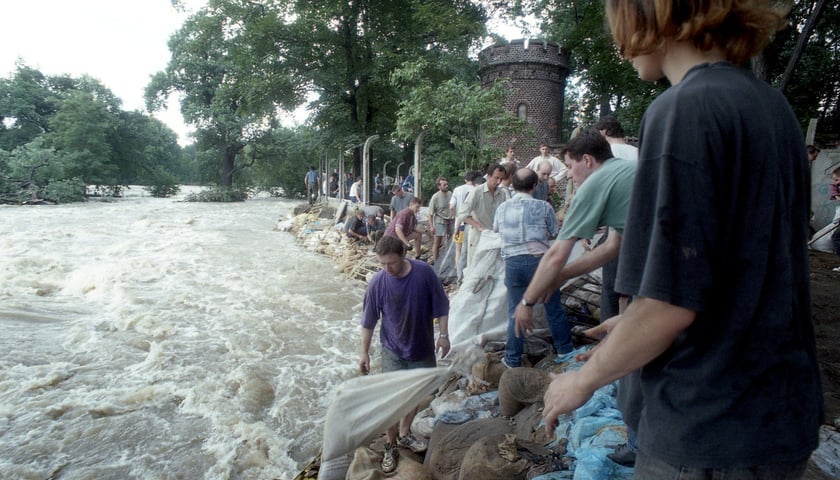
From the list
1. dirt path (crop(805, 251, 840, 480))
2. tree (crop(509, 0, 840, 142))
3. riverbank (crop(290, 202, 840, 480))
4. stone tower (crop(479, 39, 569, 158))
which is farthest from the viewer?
stone tower (crop(479, 39, 569, 158))

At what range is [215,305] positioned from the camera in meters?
8.95

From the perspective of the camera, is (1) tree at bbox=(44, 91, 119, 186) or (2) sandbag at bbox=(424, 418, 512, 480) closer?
(2) sandbag at bbox=(424, 418, 512, 480)

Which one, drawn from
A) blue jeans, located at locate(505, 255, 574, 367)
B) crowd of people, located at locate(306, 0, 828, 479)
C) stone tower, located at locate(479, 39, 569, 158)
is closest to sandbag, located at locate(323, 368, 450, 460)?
blue jeans, located at locate(505, 255, 574, 367)

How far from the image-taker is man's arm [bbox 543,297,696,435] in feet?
2.78

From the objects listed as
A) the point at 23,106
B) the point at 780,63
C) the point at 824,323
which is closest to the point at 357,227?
the point at 824,323

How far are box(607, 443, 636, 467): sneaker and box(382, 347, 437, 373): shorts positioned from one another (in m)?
1.70

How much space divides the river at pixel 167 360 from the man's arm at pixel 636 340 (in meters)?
4.04

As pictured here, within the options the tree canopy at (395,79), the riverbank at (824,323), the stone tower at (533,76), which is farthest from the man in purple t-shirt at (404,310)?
the stone tower at (533,76)

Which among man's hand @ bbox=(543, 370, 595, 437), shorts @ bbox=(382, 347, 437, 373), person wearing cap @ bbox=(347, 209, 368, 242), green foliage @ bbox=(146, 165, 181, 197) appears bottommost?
shorts @ bbox=(382, 347, 437, 373)

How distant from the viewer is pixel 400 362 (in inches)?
151

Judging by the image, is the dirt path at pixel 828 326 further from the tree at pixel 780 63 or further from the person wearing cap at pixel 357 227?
the person wearing cap at pixel 357 227

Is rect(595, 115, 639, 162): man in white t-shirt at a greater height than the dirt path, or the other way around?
rect(595, 115, 639, 162): man in white t-shirt

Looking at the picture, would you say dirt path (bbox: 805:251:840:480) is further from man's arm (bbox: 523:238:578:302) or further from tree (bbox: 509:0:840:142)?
tree (bbox: 509:0:840:142)

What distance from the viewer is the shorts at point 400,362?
12.4ft
